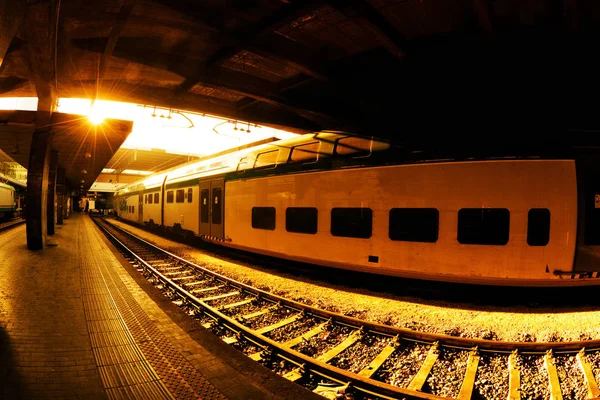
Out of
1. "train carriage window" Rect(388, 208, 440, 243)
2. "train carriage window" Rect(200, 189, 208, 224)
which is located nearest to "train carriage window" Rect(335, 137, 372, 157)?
"train carriage window" Rect(388, 208, 440, 243)

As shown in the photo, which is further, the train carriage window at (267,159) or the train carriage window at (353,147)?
the train carriage window at (267,159)

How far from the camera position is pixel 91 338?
372 cm

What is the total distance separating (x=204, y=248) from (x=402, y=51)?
35.3ft

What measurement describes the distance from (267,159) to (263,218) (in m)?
1.86

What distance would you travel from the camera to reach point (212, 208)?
11133 mm

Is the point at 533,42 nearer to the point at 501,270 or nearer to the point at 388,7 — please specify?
the point at 388,7

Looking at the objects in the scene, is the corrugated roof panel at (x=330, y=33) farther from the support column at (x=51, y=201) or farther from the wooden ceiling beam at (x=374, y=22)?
the support column at (x=51, y=201)

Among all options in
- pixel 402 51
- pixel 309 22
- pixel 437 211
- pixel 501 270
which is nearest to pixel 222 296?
pixel 437 211

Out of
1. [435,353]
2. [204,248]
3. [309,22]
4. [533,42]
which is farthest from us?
[204,248]

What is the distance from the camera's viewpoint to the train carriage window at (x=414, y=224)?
595cm

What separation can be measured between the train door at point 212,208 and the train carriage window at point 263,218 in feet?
6.59

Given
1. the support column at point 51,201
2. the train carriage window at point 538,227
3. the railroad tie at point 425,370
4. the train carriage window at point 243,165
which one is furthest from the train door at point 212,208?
the train carriage window at point 538,227

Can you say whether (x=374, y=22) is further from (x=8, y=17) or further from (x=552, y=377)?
(x=552, y=377)

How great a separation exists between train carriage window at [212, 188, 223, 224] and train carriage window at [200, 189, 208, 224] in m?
0.64
